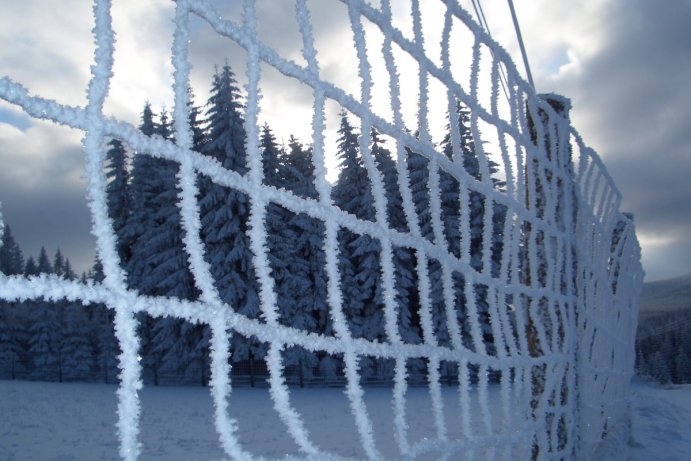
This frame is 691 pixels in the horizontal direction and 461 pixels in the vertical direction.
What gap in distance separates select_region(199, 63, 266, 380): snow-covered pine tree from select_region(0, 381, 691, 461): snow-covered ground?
3367mm

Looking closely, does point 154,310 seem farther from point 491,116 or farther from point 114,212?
point 114,212

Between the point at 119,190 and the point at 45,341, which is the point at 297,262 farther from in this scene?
the point at 45,341

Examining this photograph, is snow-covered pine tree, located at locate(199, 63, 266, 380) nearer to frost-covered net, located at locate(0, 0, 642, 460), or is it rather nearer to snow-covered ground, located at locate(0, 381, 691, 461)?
snow-covered ground, located at locate(0, 381, 691, 461)

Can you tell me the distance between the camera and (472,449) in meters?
1.67

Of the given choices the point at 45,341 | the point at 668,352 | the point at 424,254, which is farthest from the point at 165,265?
the point at 668,352

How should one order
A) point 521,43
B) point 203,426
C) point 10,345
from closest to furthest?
point 521,43, point 203,426, point 10,345

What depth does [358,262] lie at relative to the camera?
22406mm

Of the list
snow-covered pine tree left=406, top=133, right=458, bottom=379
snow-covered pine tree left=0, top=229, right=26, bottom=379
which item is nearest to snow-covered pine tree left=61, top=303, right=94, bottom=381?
snow-covered pine tree left=0, top=229, right=26, bottom=379

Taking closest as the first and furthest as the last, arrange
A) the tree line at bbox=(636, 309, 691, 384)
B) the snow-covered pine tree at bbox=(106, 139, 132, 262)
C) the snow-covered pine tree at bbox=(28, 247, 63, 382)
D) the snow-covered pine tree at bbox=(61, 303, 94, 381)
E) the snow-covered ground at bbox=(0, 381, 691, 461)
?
the snow-covered ground at bbox=(0, 381, 691, 461)
the snow-covered pine tree at bbox=(106, 139, 132, 262)
the snow-covered pine tree at bbox=(61, 303, 94, 381)
the snow-covered pine tree at bbox=(28, 247, 63, 382)
the tree line at bbox=(636, 309, 691, 384)

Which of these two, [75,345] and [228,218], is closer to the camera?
[228,218]

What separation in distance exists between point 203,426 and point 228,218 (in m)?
9.77

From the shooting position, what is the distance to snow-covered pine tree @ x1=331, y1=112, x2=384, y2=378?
20.5 meters

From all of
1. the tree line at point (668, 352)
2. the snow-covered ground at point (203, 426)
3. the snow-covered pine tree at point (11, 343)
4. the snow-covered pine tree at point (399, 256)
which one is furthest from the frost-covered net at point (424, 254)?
the tree line at point (668, 352)

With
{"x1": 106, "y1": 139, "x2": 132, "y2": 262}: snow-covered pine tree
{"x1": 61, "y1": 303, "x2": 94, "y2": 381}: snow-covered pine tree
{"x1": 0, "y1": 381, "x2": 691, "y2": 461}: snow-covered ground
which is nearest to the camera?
{"x1": 0, "y1": 381, "x2": 691, "y2": 461}: snow-covered ground
